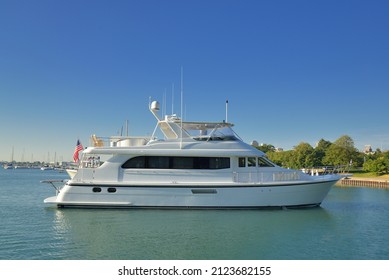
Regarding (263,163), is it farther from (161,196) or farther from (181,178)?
(161,196)

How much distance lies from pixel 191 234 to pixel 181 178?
13.8ft

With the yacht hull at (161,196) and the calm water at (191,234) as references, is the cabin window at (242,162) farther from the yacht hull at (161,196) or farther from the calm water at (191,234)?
the calm water at (191,234)

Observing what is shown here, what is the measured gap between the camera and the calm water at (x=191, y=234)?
880 centimetres

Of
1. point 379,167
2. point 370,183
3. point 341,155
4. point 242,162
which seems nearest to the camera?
point 242,162

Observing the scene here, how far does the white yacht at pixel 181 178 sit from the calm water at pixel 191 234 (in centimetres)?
49

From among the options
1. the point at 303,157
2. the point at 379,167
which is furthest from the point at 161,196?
the point at 303,157

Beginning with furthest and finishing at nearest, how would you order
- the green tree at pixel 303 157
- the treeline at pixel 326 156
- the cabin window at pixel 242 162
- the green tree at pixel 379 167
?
the green tree at pixel 303 157 → the treeline at pixel 326 156 → the green tree at pixel 379 167 → the cabin window at pixel 242 162

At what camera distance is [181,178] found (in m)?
14.6

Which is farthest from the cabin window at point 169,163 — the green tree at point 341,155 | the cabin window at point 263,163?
the green tree at point 341,155

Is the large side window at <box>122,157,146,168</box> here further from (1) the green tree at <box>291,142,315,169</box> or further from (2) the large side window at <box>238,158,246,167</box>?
(1) the green tree at <box>291,142,315,169</box>

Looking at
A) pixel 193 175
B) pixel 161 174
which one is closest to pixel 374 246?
pixel 193 175
